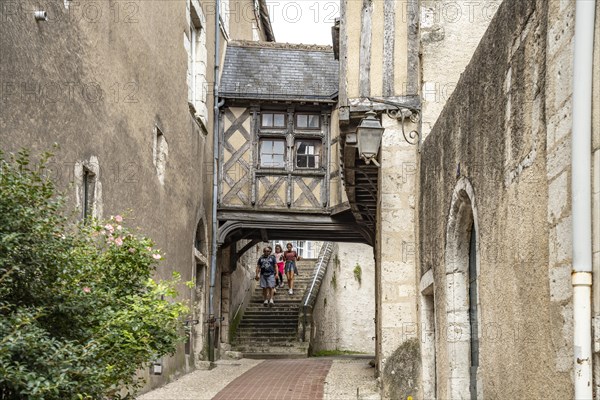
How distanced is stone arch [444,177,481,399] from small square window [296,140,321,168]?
9314mm

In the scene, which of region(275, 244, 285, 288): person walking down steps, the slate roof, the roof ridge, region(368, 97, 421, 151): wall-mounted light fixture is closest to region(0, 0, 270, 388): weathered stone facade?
the slate roof

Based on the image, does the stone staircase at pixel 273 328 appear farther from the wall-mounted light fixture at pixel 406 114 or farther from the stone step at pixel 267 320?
the wall-mounted light fixture at pixel 406 114

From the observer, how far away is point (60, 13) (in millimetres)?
7555

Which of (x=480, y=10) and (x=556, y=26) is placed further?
(x=480, y=10)

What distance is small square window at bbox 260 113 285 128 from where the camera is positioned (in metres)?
16.0

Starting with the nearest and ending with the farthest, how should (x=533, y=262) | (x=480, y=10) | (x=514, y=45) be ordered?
(x=533, y=262)
(x=514, y=45)
(x=480, y=10)

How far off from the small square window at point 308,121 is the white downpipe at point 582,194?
42.0ft

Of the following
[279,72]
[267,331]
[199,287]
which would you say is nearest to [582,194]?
[199,287]

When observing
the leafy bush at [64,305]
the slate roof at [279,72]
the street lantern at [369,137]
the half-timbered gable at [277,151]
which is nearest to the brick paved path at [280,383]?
the half-timbered gable at [277,151]

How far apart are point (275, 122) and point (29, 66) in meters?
9.43

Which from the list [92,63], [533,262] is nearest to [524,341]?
[533,262]

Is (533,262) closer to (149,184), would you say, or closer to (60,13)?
(60,13)

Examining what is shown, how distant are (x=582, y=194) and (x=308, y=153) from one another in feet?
42.1

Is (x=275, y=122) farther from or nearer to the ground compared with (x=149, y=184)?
farther from the ground
